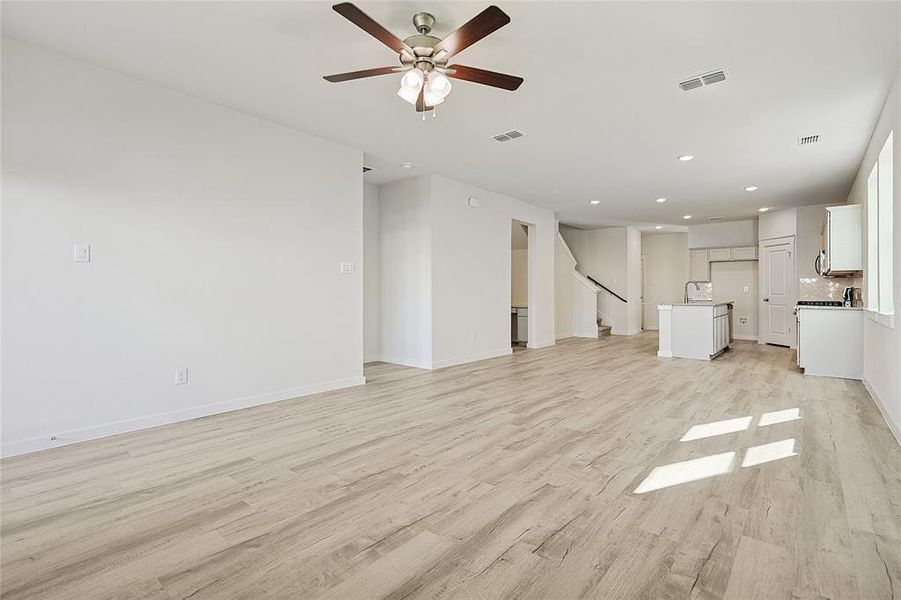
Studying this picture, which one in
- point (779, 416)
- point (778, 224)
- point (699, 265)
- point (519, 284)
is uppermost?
point (778, 224)

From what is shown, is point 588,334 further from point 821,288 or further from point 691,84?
point 691,84

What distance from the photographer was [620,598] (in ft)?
4.99

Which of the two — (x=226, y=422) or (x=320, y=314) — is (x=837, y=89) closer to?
(x=320, y=314)

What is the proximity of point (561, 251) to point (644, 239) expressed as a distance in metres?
3.40

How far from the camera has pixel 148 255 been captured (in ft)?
11.4

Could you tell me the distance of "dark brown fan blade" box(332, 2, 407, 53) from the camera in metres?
2.15

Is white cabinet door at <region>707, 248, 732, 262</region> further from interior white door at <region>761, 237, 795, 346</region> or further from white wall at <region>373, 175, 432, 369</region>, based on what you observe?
white wall at <region>373, 175, 432, 369</region>

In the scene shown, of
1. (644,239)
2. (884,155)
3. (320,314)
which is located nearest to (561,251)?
(644,239)

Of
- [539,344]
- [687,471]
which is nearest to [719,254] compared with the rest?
[539,344]

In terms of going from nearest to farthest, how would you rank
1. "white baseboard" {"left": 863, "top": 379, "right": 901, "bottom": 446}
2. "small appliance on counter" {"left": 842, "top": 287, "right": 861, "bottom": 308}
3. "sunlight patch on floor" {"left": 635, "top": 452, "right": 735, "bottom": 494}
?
"sunlight patch on floor" {"left": 635, "top": 452, "right": 735, "bottom": 494}, "white baseboard" {"left": 863, "top": 379, "right": 901, "bottom": 446}, "small appliance on counter" {"left": 842, "top": 287, "right": 861, "bottom": 308}

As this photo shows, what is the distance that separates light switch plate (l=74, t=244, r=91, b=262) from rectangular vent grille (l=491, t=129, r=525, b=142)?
3.65 m

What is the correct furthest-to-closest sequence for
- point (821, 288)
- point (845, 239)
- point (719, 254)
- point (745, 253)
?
point (719, 254)
point (745, 253)
point (821, 288)
point (845, 239)

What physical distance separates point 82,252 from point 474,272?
4726 millimetres

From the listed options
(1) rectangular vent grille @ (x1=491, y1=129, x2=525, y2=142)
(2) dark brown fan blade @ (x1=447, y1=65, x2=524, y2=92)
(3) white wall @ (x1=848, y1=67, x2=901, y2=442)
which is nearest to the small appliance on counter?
(3) white wall @ (x1=848, y1=67, x2=901, y2=442)
